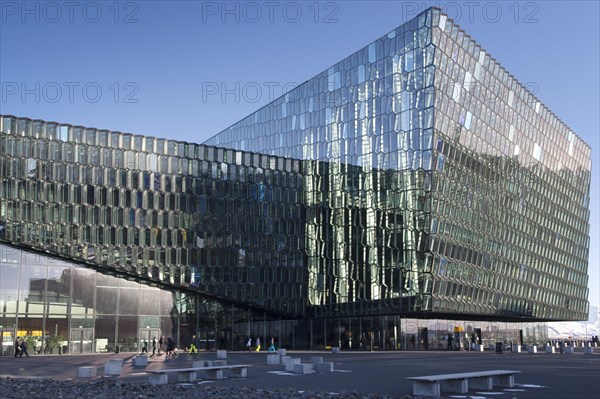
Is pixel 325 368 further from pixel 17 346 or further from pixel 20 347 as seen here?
pixel 20 347

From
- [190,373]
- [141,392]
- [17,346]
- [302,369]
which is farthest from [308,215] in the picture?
[141,392]

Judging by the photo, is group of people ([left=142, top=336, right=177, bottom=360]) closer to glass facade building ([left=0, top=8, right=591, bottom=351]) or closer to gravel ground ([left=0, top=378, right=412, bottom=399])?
glass facade building ([left=0, top=8, right=591, bottom=351])

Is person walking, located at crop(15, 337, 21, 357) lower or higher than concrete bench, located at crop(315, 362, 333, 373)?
lower

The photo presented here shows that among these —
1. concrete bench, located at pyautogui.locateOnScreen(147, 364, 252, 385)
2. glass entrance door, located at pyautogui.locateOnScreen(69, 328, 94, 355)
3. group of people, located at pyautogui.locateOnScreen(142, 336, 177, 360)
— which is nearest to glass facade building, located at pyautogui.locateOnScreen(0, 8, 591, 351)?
glass entrance door, located at pyautogui.locateOnScreen(69, 328, 94, 355)

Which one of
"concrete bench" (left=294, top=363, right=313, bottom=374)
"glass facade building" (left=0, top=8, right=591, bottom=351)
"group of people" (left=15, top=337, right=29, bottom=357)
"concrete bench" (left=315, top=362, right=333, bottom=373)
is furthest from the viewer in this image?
"glass facade building" (left=0, top=8, right=591, bottom=351)

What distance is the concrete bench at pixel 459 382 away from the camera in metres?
19.8

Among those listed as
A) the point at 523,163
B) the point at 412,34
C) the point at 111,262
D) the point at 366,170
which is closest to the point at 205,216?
the point at 111,262

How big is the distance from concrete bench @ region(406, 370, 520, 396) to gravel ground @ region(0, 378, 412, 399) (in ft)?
2.37

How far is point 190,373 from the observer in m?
25.6

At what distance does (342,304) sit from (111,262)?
20.7 meters

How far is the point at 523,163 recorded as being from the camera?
76.0 meters

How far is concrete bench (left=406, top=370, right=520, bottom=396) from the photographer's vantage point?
65.0 feet

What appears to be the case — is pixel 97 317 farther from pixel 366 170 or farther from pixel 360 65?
pixel 360 65

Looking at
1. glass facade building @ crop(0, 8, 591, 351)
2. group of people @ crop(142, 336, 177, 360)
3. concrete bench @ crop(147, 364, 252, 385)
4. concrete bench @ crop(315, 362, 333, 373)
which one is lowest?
group of people @ crop(142, 336, 177, 360)
